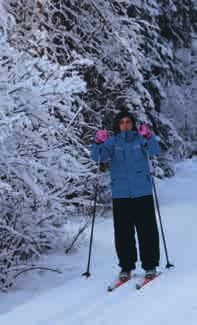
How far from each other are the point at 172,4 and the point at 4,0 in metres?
6.38

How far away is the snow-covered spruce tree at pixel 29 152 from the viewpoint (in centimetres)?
603

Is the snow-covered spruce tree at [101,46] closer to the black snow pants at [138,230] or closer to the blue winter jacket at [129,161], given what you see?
the blue winter jacket at [129,161]

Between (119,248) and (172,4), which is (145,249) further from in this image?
(172,4)

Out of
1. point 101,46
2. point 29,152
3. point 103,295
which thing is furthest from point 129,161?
point 101,46

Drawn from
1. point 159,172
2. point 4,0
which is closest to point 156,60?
point 159,172

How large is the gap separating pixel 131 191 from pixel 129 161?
315 mm

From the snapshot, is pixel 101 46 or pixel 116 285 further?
pixel 101 46

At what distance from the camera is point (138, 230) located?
20.0ft

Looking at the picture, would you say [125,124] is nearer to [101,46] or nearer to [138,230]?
[138,230]

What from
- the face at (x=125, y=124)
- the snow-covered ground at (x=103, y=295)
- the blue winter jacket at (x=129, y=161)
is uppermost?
the face at (x=125, y=124)

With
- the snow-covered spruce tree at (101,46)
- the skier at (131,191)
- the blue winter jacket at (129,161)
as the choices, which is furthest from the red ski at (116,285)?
the snow-covered spruce tree at (101,46)

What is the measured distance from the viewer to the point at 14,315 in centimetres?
543

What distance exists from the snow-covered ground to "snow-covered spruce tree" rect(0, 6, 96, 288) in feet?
1.70

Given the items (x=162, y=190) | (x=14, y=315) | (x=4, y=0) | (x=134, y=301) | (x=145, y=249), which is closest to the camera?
(x=134, y=301)
